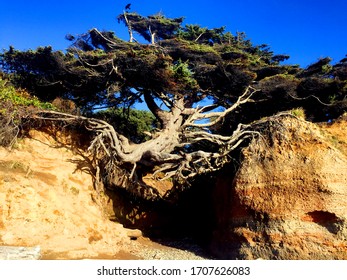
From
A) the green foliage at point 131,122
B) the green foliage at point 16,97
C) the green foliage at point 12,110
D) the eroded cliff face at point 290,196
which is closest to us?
the eroded cliff face at point 290,196

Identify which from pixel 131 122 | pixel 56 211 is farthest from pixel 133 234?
pixel 131 122

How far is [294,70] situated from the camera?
17125mm

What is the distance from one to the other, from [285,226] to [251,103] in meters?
7.38

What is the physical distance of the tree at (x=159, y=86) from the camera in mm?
14008

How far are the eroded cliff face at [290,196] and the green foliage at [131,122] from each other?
5.94 metres

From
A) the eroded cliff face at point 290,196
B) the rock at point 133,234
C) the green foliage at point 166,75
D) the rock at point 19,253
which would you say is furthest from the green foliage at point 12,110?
the eroded cliff face at point 290,196

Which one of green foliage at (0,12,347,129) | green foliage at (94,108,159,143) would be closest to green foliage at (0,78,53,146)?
green foliage at (0,12,347,129)

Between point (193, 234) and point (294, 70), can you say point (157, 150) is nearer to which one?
point (193, 234)

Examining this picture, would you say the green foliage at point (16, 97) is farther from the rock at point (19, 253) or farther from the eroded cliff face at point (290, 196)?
the eroded cliff face at point (290, 196)

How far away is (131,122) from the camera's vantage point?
79.9ft

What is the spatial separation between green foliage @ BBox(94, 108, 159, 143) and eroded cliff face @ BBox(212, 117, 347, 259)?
5941 mm

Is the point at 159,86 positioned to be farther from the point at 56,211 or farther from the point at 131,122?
the point at 131,122

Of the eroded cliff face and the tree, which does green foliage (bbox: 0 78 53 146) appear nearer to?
the tree

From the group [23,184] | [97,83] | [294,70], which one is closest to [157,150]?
[97,83]
